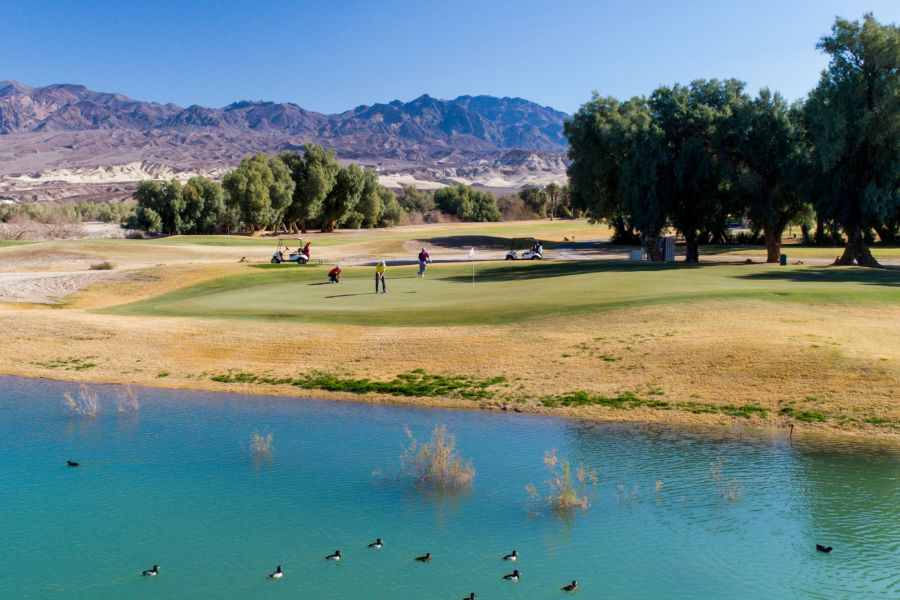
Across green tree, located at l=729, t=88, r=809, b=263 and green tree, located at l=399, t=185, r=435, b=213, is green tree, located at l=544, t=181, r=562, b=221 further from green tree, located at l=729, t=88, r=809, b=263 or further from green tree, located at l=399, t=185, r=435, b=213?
green tree, located at l=729, t=88, r=809, b=263

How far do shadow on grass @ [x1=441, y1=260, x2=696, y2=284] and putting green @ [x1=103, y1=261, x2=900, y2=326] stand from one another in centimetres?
8

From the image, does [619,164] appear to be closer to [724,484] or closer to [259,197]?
[259,197]

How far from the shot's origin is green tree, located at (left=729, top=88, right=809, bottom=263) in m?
60.1

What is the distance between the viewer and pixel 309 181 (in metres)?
110

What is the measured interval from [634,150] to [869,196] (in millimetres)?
16147

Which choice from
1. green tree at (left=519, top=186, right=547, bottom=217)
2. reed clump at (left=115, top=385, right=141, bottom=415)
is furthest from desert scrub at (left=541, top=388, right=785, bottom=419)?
green tree at (left=519, top=186, right=547, bottom=217)

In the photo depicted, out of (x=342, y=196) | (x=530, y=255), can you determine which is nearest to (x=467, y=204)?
(x=342, y=196)

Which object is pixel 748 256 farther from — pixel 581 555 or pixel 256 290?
pixel 581 555

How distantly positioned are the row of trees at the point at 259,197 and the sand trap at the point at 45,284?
150ft

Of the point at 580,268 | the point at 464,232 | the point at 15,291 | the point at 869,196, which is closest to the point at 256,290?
the point at 15,291

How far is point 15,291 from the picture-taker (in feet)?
167

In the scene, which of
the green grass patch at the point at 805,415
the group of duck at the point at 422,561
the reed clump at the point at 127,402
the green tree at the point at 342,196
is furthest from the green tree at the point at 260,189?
the group of duck at the point at 422,561

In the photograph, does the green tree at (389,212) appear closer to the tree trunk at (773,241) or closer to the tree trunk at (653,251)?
the tree trunk at (653,251)

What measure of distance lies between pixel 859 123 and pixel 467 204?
352 feet
